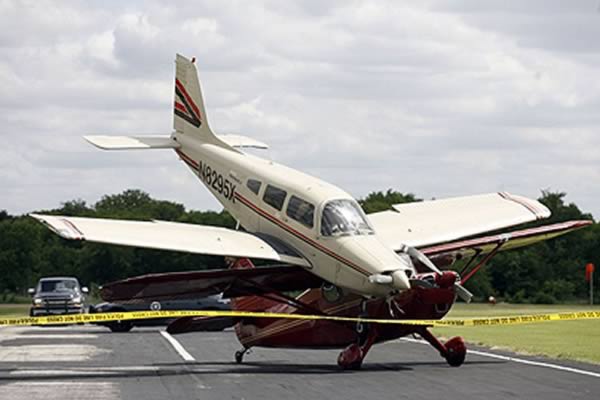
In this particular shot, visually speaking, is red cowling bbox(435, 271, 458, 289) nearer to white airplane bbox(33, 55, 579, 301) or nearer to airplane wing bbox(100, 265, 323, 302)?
white airplane bbox(33, 55, 579, 301)

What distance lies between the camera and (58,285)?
178 feet

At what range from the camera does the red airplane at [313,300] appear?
23859 millimetres

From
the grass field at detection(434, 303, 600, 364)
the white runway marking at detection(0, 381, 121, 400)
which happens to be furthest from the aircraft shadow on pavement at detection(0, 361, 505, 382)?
→ the grass field at detection(434, 303, 600, 364)

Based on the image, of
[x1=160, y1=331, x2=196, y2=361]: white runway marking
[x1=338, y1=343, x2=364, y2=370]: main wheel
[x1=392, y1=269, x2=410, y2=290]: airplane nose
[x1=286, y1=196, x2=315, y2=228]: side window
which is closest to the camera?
[x1=392, y1=269, x2=410, y2=290]: airplane nose

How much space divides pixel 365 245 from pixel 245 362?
3.74 meters

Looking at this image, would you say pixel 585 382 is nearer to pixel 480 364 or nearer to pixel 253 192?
pixel 480 364

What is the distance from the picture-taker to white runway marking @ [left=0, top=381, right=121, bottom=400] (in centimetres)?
1856

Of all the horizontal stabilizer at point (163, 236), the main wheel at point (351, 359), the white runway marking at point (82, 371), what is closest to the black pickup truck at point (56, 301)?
the horizontal stabilizer at point (163, 236)

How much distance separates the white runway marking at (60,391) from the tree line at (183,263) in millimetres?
79375

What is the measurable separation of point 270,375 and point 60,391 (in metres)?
4.27

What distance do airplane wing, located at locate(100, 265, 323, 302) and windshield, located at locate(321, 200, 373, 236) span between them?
1364mm

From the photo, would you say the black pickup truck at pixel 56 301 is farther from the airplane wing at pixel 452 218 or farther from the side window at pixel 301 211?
the side window at pixel 301 211

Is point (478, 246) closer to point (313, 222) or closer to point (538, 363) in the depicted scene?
point (538, 363)

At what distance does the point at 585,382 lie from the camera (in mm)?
19875
